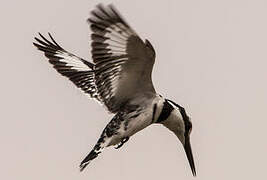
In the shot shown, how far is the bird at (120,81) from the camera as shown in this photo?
7027 mm

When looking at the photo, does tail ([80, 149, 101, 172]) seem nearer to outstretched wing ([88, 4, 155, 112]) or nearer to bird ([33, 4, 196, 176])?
bird ([33, 4, 196, 176])

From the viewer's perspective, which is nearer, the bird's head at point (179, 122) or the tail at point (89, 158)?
A: the tail at point (89, 158)

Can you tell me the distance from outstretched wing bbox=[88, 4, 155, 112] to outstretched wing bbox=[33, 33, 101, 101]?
128 cm

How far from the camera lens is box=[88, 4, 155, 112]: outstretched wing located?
22.7 ft

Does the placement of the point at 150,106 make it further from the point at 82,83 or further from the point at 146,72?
the point at 82,83

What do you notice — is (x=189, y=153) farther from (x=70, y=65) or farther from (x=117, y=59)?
(x=117, y=59)

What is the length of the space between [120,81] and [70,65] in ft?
6.84

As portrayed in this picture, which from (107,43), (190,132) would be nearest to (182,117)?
(190,132)

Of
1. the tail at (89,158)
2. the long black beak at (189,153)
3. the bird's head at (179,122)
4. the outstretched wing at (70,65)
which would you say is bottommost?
the long black beak at (189,153)

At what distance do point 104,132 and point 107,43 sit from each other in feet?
4.77

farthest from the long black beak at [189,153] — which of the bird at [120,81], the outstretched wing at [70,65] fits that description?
the outstretched wing at [70,65]

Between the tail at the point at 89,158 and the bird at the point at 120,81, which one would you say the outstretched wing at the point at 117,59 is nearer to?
the bird at the point at 120,81

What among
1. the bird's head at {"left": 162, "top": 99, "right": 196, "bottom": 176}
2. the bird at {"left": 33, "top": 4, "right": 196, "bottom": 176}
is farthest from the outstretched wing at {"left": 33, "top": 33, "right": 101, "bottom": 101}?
the bird's head at {"left": 162, "top": 99, "right": 196, "bottom": 176}

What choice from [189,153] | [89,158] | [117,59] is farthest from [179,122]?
[117,59]
